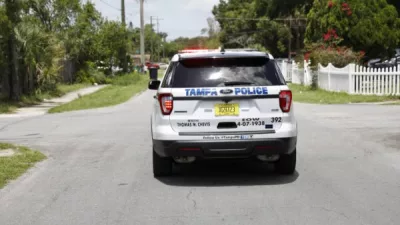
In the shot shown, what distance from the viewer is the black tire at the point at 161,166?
872 cm

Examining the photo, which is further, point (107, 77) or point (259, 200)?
point (107, 77)

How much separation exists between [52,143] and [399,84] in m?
14.9

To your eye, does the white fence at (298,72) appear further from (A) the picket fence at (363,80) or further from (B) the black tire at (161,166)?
(B) the black tire at (161,166)

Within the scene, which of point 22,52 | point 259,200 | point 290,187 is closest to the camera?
point 259,200

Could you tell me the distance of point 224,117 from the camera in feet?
26.4

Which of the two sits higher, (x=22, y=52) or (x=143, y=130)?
(x=22, y=52)

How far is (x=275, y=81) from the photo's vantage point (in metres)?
8.26

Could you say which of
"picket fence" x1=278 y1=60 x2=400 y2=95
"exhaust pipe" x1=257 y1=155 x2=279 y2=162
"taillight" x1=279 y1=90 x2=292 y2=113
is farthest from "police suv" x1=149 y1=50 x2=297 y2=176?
"picket fence" x1=278 y1=60 x2=400 y2=95

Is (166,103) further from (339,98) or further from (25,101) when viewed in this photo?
(25,101)

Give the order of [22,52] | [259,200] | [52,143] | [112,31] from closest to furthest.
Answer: [259,200] → [52,143] → [22,52] → [112,31]

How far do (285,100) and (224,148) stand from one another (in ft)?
A: 3.37

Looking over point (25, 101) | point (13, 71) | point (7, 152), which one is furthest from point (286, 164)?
point (25, 101)

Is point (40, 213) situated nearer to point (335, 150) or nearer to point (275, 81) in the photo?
point (275, 81)

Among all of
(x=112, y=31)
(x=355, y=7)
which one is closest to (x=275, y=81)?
(x=355, y=7)
